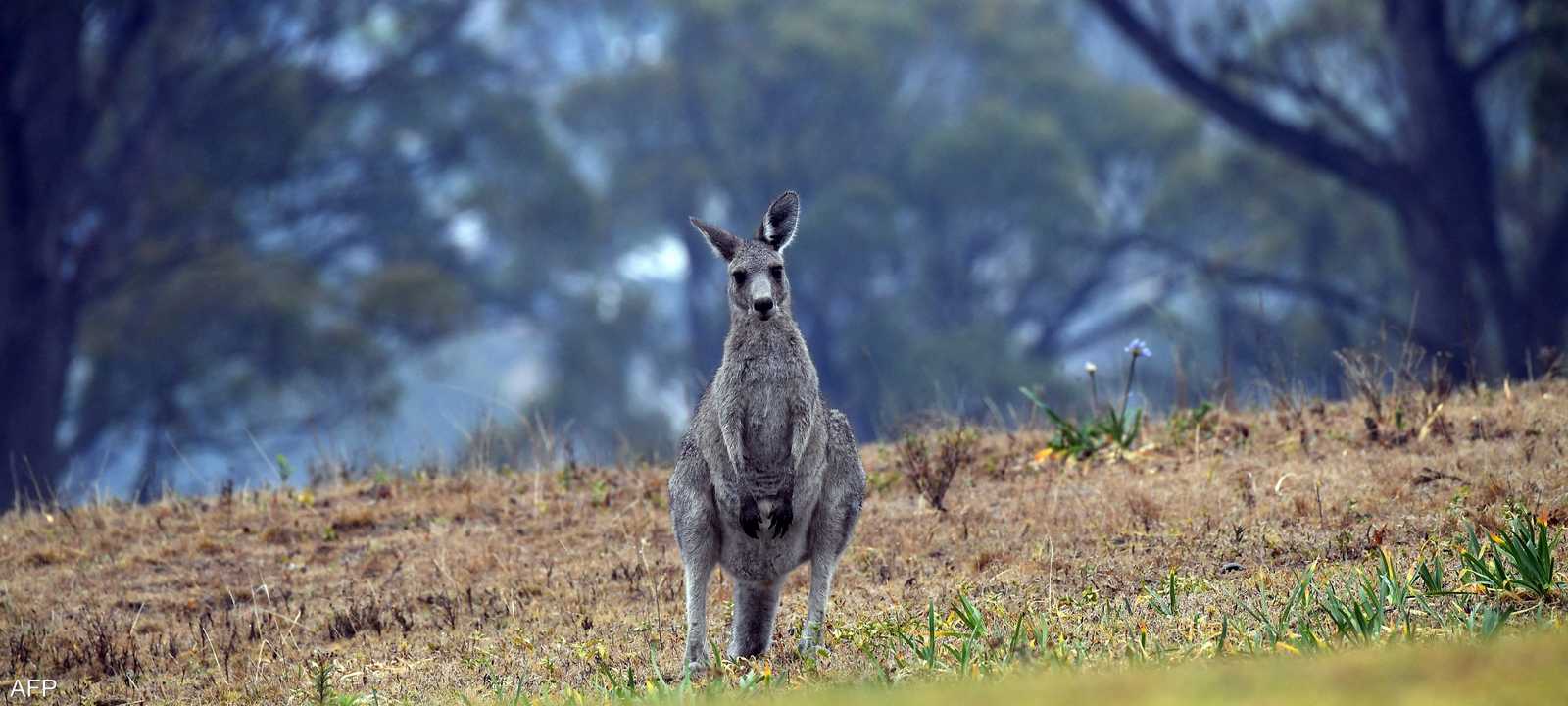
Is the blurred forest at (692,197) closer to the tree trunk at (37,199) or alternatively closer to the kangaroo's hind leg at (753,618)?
the tree trunk at (37,199)

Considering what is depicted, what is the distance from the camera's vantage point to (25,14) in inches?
750

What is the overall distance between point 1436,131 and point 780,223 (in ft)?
56.3

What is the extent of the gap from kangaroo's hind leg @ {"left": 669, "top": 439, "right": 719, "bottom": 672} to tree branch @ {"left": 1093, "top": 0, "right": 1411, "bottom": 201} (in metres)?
16.8

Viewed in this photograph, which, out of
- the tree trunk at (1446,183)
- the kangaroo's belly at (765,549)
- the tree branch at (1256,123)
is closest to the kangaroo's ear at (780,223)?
the kangaroo's belly at (765,549)

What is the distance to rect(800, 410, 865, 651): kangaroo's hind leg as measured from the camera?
6270 mm

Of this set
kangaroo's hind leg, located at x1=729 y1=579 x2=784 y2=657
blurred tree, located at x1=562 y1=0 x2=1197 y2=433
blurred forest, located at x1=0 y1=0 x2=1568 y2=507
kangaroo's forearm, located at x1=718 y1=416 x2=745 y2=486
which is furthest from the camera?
blurred tree, located at x1=562 y1=0 x2=1197 y2=433

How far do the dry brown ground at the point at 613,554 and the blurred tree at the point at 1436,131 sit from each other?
11.5m

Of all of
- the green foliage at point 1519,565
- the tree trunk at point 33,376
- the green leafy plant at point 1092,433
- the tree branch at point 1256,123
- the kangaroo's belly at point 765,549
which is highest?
the tree branch at point 1256,123

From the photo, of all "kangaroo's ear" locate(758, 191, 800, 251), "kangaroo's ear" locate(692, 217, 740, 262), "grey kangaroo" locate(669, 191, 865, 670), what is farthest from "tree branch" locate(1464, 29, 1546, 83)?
"grey kangaroo" locate(669, 191, 865, 670)

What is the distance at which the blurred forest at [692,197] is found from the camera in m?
20.5

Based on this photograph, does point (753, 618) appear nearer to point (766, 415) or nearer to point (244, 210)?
point (766, 415)

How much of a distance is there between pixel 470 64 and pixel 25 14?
39.4ft

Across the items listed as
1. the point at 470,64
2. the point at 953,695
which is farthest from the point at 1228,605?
the point at 470,64

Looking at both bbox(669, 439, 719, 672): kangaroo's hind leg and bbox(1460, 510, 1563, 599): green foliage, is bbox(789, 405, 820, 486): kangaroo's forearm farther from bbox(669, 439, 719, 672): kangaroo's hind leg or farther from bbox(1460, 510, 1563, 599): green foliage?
bbox(1460, 510, 1563, 599): green foliage
